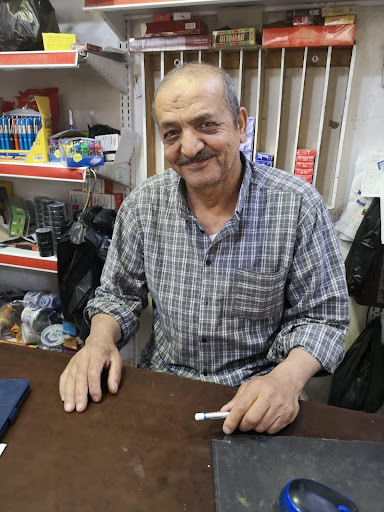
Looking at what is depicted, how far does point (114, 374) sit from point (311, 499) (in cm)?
48

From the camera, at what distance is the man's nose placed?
39.5 inches

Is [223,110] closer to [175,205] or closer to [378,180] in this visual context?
[175,205]

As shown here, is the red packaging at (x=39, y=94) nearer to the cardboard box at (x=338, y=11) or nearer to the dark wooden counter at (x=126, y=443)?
the cardboard box at (x=338, y=11)

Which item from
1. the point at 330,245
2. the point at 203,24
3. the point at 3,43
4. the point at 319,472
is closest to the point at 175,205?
the point at 330,245

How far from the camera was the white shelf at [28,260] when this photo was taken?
6.14 ft

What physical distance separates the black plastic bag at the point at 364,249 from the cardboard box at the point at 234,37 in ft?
2.85

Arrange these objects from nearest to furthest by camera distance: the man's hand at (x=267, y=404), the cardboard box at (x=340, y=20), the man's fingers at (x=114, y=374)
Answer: the man's hand at (x=267, y=404)
the man's fingers at (x=114, y=374)
the cardboard box at (x=340, y=20)

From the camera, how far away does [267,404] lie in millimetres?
744

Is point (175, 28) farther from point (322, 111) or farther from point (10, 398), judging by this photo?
point (10, 398)

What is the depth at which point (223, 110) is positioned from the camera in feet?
3.30

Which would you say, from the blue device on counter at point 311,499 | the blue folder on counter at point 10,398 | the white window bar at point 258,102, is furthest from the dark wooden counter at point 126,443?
the white window bar at point 258,102

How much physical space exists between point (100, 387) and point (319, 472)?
46 centimetres

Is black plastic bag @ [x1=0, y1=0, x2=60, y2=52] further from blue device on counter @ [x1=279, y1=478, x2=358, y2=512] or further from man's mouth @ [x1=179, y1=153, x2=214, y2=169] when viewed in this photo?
blue device on counter @ [x1=279, y1=478, x2=358, y2=512]

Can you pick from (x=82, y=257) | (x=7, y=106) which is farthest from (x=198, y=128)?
(x=7, y=106)
